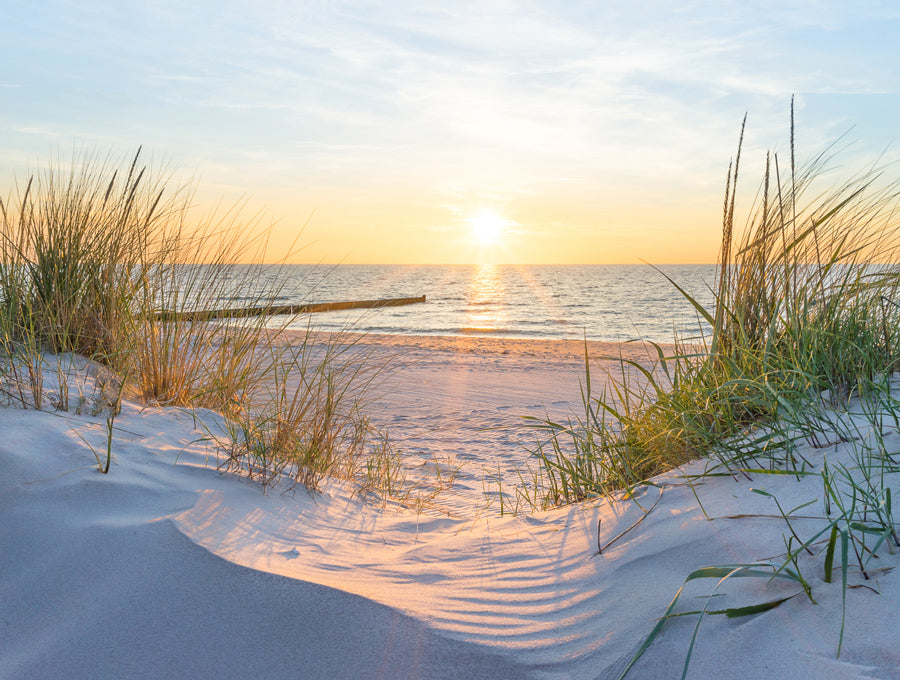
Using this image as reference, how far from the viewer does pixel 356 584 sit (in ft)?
4.93

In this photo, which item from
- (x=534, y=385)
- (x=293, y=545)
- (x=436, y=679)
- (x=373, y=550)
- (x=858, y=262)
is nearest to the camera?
(x=436, y=679)

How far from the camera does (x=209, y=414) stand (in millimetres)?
2797

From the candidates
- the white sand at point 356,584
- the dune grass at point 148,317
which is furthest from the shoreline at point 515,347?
the white sand at point 356,584

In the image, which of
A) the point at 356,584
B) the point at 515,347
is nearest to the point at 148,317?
the point at 356,584

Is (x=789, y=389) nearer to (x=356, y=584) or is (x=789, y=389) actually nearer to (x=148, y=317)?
(x=356, y=584)

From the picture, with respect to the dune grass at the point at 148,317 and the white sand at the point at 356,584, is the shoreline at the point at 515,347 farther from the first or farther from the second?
the white sand at the point at 356,584

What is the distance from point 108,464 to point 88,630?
715 millimetres

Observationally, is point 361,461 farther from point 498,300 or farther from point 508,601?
point 498,300

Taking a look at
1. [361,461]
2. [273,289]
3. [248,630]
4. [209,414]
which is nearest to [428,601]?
[248,630]

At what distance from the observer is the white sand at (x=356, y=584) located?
1.17 m

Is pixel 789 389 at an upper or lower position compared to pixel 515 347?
upper

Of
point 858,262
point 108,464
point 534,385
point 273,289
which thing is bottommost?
point 534,385

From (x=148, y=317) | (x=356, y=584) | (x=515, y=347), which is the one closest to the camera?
(x=356, y=584)

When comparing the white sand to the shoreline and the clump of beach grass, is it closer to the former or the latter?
the clump of beach grass
